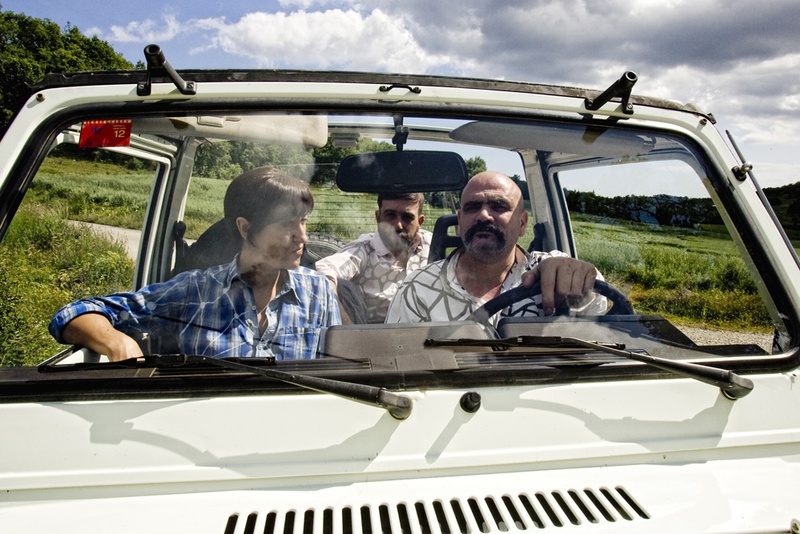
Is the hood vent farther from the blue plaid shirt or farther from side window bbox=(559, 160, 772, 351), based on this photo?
side window bbox=(559, 160, 772, 351)

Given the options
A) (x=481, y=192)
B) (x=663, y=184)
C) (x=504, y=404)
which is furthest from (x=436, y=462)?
(x=663, y=184)

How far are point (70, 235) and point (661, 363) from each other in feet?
7.44

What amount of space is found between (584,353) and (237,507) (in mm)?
925

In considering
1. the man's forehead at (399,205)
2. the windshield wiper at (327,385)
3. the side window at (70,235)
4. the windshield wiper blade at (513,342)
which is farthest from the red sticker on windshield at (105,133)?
the windshield wiper blade at (513,342)

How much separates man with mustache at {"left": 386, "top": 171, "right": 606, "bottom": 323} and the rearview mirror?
3.6 inches

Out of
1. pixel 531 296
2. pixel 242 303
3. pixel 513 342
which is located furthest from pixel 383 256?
pixel 513 342

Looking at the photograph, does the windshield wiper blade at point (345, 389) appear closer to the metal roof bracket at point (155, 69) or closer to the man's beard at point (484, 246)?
the metal roof bracket at point (155, 69)

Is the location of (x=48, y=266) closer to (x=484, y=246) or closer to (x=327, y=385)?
(x=327, y=385)

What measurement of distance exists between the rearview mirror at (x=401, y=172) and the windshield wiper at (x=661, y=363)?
725mm

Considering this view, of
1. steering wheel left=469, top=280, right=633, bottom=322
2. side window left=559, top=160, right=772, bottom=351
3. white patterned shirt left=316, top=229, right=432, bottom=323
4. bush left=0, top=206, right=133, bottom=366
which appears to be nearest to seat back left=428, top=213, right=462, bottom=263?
white patterned shirt left=316, top=229, right=432, bottom=323

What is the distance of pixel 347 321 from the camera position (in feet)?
5.95

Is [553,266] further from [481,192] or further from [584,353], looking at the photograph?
[584,353]

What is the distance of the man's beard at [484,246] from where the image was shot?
2.27 metres

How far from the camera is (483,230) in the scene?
2270 millimetres
